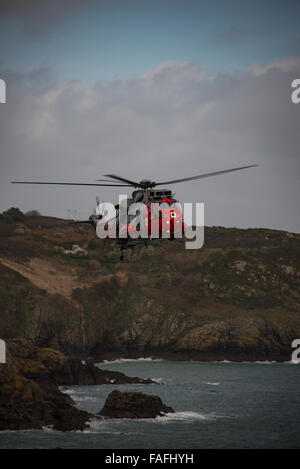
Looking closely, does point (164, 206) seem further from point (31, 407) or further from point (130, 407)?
point (130, 407)

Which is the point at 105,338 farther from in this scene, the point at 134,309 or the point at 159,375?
the point at 159,375

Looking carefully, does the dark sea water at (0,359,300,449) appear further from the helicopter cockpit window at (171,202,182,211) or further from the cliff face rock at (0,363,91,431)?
the helicopter cockpit window at (171,202,182,211)

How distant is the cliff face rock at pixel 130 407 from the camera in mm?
74938

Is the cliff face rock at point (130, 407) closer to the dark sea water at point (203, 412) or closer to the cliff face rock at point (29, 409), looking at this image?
the dark sea water at point (203, 412)

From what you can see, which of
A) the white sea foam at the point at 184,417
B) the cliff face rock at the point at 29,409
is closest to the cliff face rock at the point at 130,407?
the white sea foam at the point at 184,417

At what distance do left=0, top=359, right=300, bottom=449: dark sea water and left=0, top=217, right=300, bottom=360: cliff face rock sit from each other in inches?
258

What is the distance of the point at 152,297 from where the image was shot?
138500mm

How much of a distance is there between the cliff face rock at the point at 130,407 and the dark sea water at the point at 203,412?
98cm

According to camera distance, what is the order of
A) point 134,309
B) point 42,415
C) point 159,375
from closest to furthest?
point 42,415
point 159,375
point 134,309

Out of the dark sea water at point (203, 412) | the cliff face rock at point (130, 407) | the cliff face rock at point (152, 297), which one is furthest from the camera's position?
the cliff face rock at point (152, 297)

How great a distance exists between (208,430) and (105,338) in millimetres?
60039

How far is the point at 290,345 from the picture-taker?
127 meters

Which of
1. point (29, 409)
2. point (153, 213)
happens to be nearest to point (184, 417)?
point (29, 409)
